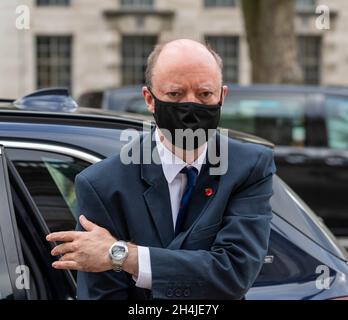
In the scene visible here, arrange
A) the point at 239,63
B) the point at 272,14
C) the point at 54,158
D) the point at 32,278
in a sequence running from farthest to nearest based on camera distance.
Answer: the point at 239,63 → the point at 272,14 → the point at 54,158 → the point at 32,278

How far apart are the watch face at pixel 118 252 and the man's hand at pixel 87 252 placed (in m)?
0.02

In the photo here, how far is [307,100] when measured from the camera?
29.8 feet

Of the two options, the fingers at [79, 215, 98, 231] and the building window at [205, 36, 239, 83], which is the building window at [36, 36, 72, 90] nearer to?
the building window at [205, 36, 239, 83]

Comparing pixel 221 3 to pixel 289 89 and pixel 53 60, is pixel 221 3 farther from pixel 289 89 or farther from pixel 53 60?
pixel 289 89

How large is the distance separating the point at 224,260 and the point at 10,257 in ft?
2.42

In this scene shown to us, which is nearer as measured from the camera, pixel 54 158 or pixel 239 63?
pixel 54 158

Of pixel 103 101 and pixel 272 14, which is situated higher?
pixel 272 14

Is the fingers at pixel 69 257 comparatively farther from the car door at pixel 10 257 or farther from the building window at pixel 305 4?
the building window at pixel 305 4

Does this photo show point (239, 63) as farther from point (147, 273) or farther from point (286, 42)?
point (147, 273)

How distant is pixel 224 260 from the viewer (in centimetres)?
230

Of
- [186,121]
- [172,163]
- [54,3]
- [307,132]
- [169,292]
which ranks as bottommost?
[307,132]

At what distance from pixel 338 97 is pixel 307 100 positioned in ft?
1.11

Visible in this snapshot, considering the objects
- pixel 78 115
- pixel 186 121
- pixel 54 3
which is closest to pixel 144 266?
pixel 186 121

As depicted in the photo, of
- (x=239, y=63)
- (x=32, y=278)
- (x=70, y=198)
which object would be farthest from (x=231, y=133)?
(x=239, y=63)
